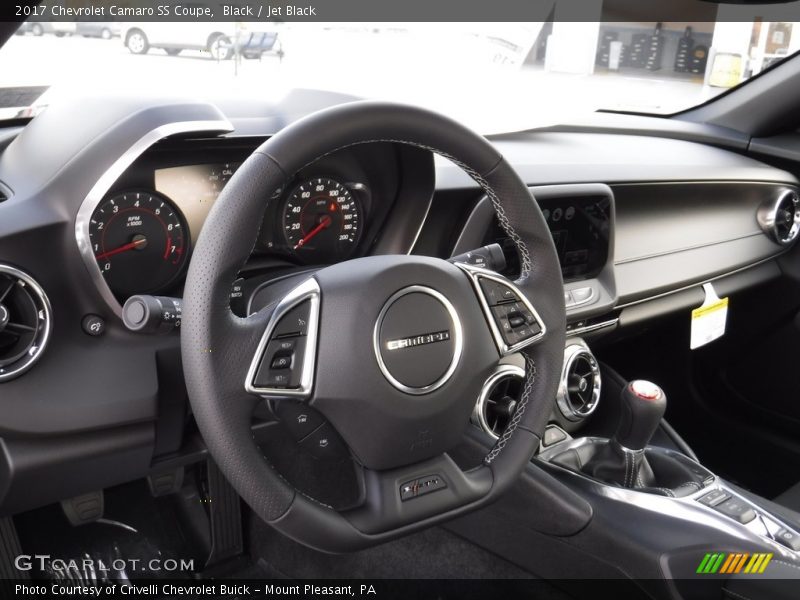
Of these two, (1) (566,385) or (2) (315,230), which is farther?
(1) (566,385)

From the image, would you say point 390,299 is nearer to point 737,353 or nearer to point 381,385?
point 381,385

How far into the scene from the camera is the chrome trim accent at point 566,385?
6.32 feet

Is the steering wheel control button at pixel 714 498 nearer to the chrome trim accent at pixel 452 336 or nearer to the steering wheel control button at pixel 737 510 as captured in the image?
the steering wheel control button at pixel 737 510

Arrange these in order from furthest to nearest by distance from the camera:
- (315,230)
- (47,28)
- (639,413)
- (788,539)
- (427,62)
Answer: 1. (427,62)
2. (639,413)
3. (788,539)
4. (315,230)
5. (47,28)

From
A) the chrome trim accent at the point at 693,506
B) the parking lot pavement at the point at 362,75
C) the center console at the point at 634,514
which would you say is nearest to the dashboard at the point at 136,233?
the parking lot pavement at the point at 362,75

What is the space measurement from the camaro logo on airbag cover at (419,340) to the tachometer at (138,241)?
0.52 meters

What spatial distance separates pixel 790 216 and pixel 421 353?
2.07 metres

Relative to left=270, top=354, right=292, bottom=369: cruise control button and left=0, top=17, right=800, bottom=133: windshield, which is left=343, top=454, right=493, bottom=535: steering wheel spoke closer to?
left=270, top=354, right=292, bottom=369: cruise control button

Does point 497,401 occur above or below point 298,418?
below

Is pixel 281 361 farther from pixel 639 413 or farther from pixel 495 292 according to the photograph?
pixel 639 413

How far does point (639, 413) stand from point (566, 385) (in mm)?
210

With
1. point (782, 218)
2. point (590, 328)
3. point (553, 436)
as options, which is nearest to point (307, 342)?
point (553, 436)

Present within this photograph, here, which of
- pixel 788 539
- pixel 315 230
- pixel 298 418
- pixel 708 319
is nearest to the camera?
pixel 298 418

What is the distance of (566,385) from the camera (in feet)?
6.34
